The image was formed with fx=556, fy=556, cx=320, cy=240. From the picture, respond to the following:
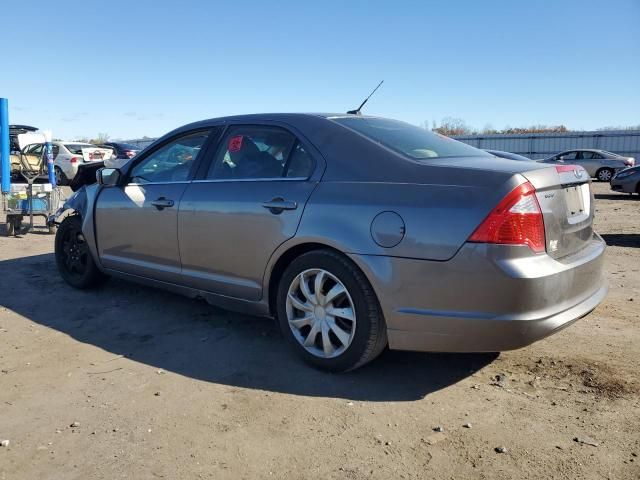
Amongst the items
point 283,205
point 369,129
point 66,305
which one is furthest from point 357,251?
point 66,305

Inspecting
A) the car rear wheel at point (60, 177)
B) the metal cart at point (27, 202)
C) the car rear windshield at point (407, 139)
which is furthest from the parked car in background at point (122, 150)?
the car rear windshield at point (407, 139)

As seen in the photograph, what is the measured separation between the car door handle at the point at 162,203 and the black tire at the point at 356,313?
136 centimetres

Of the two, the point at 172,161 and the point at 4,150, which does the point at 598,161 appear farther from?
the point at 172,161

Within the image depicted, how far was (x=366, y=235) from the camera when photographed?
3.11 meters

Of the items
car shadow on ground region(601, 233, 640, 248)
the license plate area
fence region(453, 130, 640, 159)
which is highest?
fence region(453, 130, 640, 159)

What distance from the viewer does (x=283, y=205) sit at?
3.51 m

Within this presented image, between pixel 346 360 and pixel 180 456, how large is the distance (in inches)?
43.5

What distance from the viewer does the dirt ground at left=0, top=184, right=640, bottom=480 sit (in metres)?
2.50

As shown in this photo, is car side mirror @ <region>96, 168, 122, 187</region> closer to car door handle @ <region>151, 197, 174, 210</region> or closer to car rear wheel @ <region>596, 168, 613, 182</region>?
car door handle @ <region>151, 197, 174, 210</region>

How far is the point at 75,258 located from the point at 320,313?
313 cm

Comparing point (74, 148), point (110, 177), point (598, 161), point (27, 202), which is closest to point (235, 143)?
point (110, 177)

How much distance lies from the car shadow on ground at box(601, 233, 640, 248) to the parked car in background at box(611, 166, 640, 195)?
23.9ft

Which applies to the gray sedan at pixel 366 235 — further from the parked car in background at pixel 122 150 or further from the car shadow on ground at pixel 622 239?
the parked car in background at pixel 122 150

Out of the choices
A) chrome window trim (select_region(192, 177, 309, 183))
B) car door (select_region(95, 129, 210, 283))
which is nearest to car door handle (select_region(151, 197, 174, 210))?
car door (select_region(95, 129, 210, 283))
